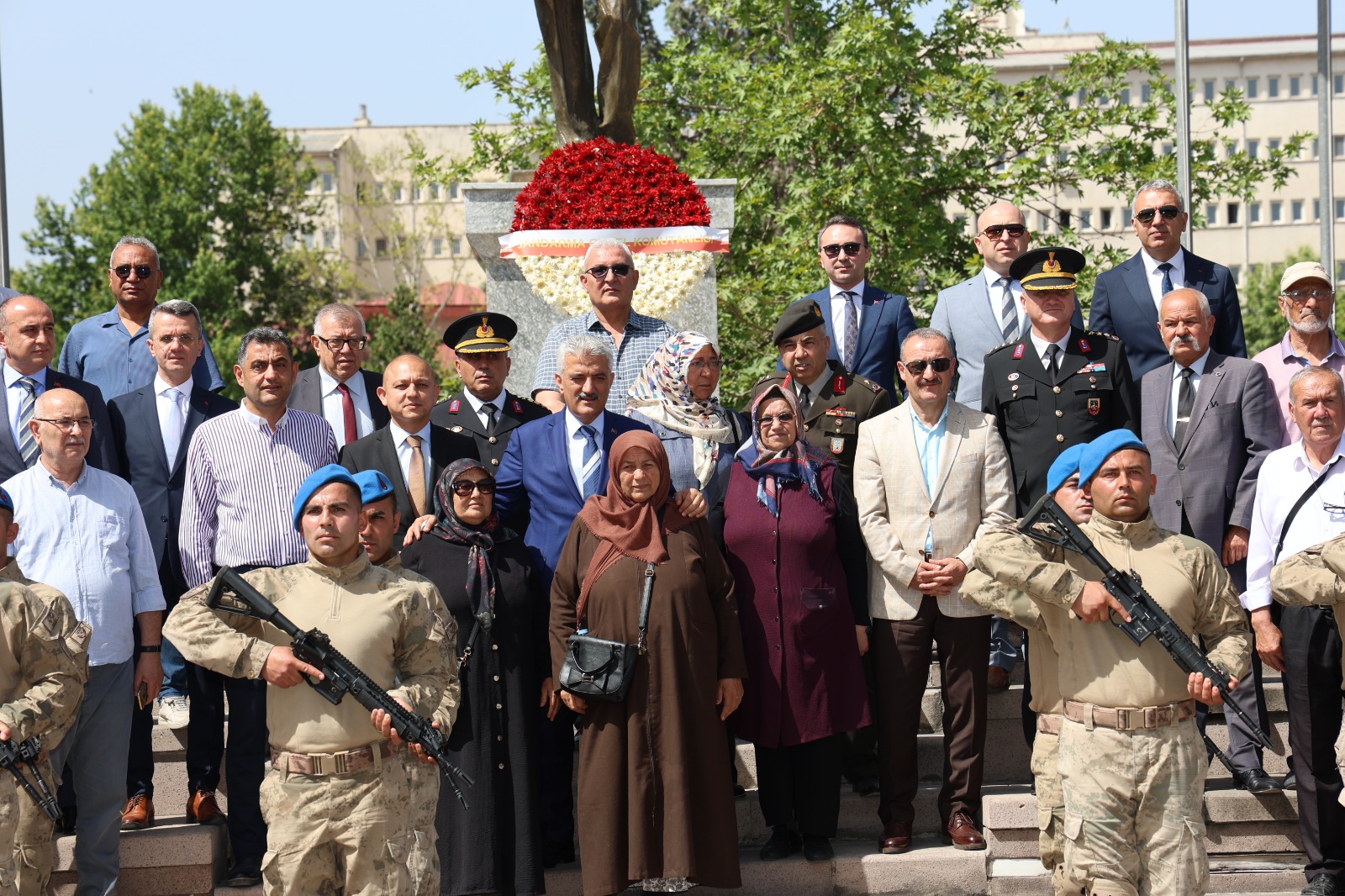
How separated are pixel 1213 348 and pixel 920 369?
1721 millimetres

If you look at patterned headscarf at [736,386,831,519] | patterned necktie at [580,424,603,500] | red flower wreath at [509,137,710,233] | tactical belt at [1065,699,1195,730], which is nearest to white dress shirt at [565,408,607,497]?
patterned necktie at [580,424,603,500]

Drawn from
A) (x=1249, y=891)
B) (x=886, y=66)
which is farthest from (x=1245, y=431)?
(x=886, y=66)

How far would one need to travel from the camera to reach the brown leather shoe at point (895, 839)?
20.6 ft

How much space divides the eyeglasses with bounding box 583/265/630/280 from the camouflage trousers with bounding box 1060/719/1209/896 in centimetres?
335

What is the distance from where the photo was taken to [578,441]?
6352 mm

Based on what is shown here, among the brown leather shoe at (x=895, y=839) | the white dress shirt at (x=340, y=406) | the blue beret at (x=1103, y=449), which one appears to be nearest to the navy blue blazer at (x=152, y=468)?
the white dress shirt at (x=340, y=406)

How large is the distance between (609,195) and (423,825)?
5.20 m

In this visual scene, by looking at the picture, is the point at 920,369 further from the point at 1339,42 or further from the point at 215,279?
the point at 1339,42

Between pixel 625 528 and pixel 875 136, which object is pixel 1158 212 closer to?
pixel 625 528

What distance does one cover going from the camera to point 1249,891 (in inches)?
247

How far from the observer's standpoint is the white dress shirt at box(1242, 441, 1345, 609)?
593 cm

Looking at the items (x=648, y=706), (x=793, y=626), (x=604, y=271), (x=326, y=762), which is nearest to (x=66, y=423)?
(x=326, y=762)

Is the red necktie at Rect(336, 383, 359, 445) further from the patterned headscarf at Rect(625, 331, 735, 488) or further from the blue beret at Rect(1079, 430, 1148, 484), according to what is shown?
the blue beret at Rect(1079, 430, 1148, 484)

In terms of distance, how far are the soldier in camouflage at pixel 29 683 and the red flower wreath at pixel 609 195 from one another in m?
4.90
